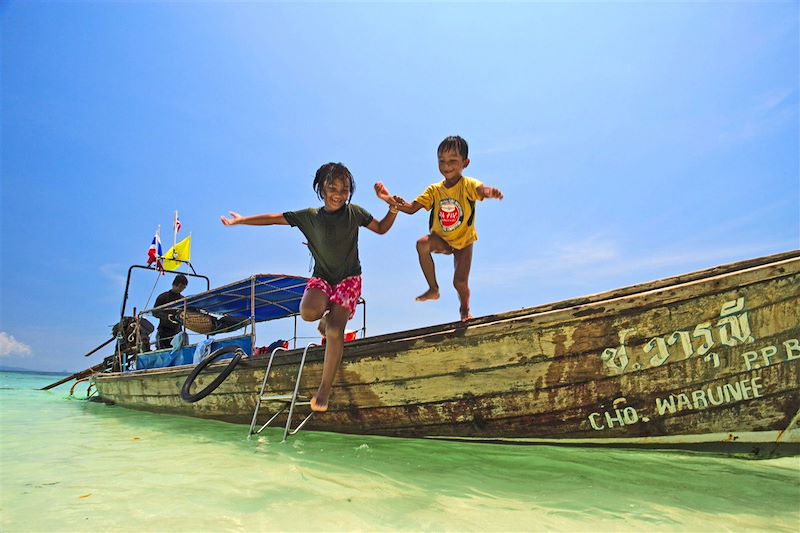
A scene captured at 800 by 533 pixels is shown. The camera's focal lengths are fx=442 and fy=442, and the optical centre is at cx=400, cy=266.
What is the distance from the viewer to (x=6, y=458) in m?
3.31

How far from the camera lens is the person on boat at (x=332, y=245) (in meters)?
3.43

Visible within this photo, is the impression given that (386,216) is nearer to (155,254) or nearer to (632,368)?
(632,368)

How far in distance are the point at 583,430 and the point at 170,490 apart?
2.54 m

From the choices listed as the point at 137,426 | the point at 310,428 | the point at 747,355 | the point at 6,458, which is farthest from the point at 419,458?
the point at 137,426

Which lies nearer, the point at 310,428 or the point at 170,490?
the point at 170,490

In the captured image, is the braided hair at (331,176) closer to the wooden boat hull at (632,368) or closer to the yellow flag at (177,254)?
the wooden boat hull at (632,368)

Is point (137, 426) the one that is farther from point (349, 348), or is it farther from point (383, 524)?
→ point (383, 524)

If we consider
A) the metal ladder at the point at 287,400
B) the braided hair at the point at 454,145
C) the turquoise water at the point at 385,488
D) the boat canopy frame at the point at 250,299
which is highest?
the braided hair at the point at 454,145

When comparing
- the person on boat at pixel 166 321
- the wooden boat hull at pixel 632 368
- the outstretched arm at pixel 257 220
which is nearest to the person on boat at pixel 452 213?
the wooden boat hull at pixel 632 368

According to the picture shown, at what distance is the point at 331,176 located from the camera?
3.43 meters

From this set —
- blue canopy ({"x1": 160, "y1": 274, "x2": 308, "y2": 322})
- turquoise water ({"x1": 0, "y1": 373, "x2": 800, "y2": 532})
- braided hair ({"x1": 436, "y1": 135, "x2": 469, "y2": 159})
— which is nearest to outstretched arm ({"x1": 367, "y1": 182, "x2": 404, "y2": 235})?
braided hair ({"x1": 436, "y1": 135, "x2": 469, "y2": 159})

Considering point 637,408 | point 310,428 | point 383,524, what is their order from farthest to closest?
point 310,428 < point 637,408 < point 383,524

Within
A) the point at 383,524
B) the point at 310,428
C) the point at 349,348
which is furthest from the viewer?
the point at 310,428

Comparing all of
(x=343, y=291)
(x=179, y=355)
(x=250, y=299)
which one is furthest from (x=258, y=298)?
(x=343, y=291)
